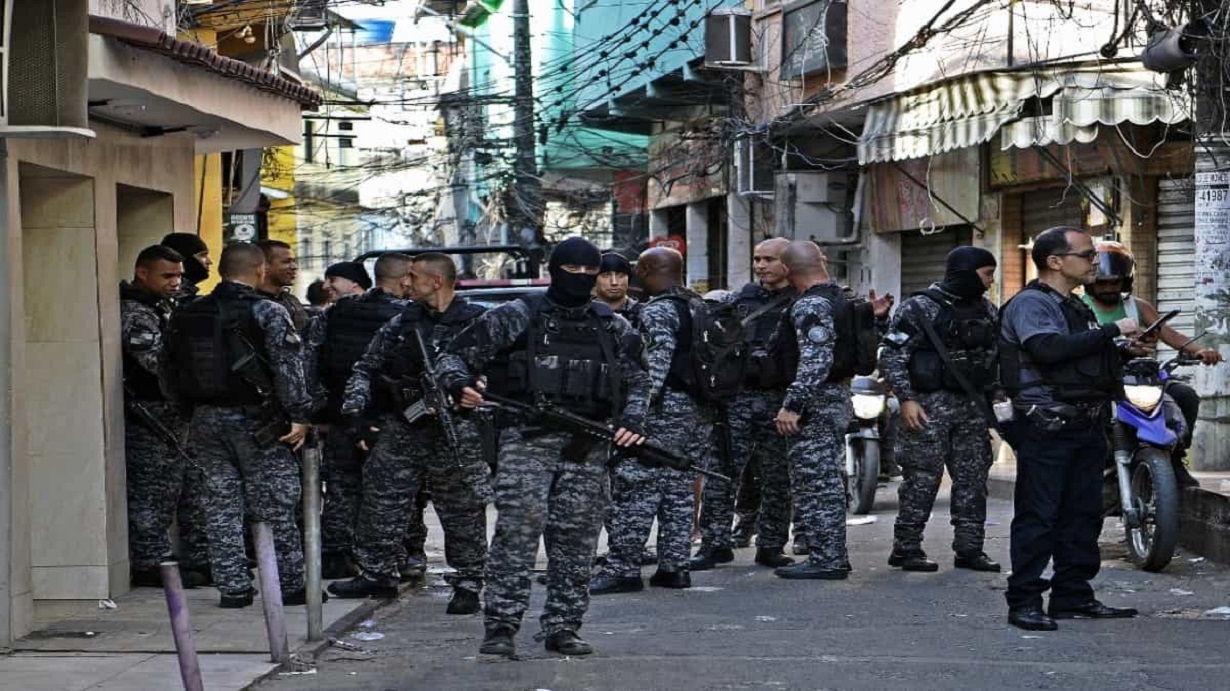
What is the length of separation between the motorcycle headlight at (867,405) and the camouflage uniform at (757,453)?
2606mm

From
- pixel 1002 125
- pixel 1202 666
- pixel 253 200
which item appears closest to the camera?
pixel 1202 666

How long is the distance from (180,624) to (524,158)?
2611cm

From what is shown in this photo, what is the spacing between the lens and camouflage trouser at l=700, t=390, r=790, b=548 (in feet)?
35.5

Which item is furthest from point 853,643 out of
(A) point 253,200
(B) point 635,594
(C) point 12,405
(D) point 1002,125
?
(A) point 253,200

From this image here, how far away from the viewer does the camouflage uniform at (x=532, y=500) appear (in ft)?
25.6

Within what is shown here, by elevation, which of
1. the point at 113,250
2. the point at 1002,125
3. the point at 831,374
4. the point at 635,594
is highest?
the point at 1002,125

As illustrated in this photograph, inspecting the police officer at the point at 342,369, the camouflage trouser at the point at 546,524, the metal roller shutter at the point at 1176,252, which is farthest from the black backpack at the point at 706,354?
the metal roller shutter at the point at 1176,252

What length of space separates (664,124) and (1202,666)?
23.7 m

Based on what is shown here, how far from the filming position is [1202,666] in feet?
24.1

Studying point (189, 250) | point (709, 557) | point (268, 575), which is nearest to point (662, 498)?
point (709, 557)

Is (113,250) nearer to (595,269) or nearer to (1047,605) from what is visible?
(595,269)

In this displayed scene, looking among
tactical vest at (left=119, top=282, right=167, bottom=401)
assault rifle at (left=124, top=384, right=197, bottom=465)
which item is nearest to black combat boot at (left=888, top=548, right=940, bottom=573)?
assault rifle at (left=124, top=384, right=197, bottom=465)

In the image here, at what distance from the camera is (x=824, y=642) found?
816 centimetres

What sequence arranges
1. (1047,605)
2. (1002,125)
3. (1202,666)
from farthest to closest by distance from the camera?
1. (1002,125)
2. (1047,605)
3. (1202,666)
